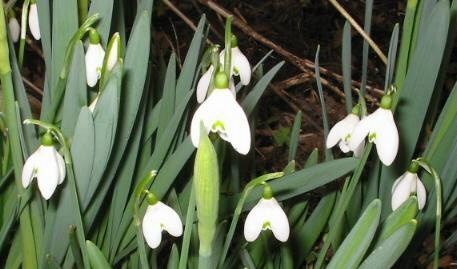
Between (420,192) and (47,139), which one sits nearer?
(47,139)

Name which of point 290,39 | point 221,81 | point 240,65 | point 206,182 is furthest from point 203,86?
point 290,39

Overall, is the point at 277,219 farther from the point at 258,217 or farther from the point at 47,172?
the point at 47,172

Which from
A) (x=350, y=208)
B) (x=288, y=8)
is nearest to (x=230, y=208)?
(x=350, y=208)

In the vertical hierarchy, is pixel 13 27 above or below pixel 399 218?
above

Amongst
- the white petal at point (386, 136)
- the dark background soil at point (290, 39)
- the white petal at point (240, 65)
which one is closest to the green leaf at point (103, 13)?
the white petal at point (240, 65)

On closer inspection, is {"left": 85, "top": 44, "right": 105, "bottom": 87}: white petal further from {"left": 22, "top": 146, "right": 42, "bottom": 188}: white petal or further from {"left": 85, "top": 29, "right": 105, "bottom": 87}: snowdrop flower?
{"left": 22, "top": 146, "right": 42, "bottom": 188}: white petal

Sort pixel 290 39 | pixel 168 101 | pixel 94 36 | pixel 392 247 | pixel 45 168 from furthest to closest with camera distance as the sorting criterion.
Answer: pixel 290 39
pixel 168 101
pixel 94 36
pixel 45 168
pixel 392 247

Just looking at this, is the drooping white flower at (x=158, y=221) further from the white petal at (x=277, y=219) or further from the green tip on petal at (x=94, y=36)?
the green tip on petal at (x=94, y=36)
